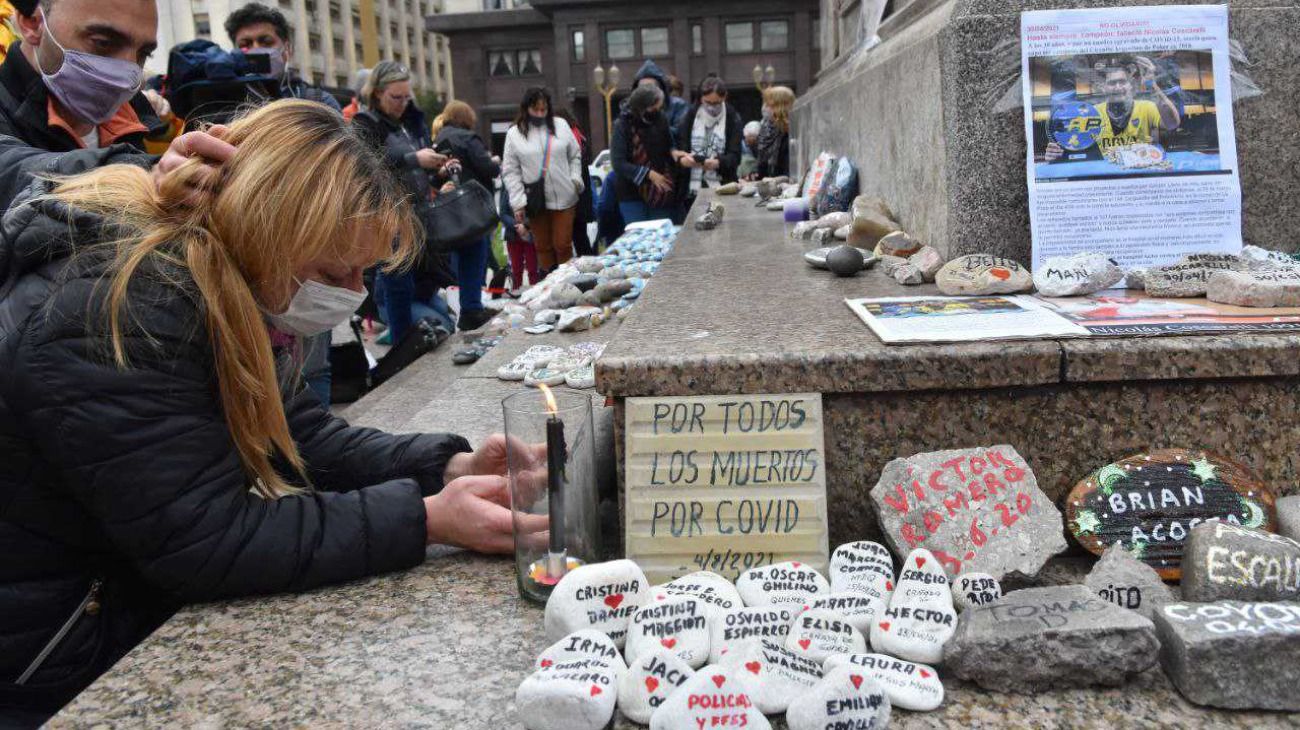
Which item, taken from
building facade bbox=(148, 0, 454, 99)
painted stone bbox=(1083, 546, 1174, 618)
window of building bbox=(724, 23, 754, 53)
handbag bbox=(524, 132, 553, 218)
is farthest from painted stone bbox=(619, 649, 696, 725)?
building facade bbox=(148, 0, 454, 99)

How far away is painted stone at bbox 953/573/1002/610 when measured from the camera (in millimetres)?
1409

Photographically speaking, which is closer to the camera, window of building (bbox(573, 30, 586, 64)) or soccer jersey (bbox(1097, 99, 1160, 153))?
soccer jersey (bbox(1097, 99, 1160, 153))

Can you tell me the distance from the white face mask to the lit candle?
423 millimetres

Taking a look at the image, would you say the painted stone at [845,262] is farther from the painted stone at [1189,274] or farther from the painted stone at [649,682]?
the painted stone at [649,682]

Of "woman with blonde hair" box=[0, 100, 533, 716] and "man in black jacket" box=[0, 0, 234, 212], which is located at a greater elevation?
"man in black jacket" box=[0, 0, 234, 212]

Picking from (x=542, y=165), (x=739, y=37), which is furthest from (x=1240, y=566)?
(x=739, y=37)

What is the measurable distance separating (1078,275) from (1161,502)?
675mm

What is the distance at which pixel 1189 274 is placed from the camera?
2068 mm

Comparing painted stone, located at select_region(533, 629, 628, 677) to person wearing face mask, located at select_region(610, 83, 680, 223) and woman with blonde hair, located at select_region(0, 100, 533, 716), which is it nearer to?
woman with blonde hair, located at select_region(0, 100, 533, 716)

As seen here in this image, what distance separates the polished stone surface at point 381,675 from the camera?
121 centimetres

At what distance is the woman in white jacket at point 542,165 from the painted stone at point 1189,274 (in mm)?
6494

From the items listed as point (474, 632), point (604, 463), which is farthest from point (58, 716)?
point (604, 463)

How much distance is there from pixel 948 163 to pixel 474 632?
1.76m

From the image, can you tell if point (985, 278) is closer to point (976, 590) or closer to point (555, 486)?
point (976, 590)
